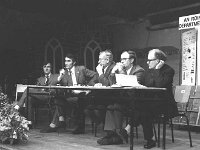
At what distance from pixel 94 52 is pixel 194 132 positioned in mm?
4164

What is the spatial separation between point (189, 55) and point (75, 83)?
7.12 ft

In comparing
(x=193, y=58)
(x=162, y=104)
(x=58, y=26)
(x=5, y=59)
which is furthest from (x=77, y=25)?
(x=162, y=104)

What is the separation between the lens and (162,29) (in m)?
8.41

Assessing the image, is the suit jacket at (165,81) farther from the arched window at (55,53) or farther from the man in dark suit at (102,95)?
the arched window at (55,53)

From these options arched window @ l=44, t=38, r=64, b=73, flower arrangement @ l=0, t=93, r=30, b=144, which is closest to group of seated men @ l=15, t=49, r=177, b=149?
flower arrangement @ l=0, t=93, r=30, b=144

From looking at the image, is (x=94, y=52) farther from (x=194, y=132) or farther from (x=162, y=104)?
(x=162, y=104)

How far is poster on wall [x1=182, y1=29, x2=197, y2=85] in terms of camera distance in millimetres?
6195

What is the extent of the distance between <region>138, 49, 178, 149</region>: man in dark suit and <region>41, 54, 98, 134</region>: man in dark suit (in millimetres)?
1350

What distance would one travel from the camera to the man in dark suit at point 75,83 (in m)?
5.70

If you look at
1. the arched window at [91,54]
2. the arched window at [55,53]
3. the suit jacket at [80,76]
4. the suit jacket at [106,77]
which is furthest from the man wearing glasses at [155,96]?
the arched window at [91,54]

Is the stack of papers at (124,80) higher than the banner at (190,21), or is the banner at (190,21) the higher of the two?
the banner at (190,21)

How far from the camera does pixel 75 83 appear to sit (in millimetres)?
6078

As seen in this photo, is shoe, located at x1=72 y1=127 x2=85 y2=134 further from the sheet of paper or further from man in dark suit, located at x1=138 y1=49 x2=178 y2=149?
the sheet of paper

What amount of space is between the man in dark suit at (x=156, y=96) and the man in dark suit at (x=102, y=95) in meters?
0.71
